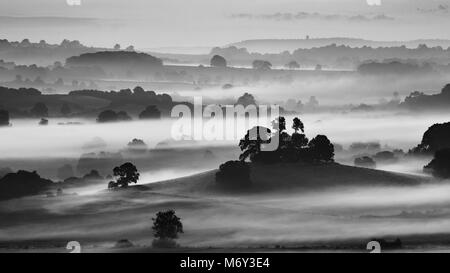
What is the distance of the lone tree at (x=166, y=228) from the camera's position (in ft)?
95.2

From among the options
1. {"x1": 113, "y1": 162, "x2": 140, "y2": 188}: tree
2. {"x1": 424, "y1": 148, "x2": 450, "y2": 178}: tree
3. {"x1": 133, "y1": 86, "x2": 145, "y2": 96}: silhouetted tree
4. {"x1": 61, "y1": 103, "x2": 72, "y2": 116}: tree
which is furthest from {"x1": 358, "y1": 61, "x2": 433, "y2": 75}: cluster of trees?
{"x1": 61, "y1": 103, "x2": 72, "y2": 116}: tree

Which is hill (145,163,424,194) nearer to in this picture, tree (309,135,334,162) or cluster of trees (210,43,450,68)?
tree (309,135,334,162)

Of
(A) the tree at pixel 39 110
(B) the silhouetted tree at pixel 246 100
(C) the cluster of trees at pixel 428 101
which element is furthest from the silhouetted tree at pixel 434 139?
(A) the tree at pixel 39 110

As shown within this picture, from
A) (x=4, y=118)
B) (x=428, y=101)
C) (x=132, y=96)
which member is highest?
(x=132, y=96)

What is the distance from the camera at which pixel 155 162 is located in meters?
31.1

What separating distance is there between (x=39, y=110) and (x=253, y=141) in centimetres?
608

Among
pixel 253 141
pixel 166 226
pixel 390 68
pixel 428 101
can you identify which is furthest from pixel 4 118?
pixel 428 101

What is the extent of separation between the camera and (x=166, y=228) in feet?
96.4

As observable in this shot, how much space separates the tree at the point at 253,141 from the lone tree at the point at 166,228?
9.14 feet

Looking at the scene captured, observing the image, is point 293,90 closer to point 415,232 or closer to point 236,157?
point 236,157

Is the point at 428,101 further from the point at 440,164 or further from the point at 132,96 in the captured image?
the point at 132,96

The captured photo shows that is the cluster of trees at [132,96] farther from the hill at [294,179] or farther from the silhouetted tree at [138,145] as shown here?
the hill at [294,179]
